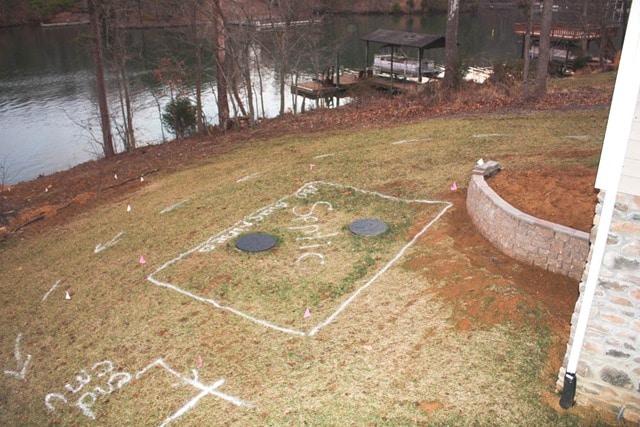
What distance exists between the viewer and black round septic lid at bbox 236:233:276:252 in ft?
30.4

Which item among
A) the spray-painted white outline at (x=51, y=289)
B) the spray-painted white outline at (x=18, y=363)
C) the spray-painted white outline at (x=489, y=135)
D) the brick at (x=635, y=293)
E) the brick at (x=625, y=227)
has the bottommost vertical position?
the spray-painted white outline at (x=18, y=363)

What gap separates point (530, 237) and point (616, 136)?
3244 millimetres

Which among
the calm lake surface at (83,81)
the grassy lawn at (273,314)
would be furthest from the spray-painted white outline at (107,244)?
the calm lake surface at (83,81)

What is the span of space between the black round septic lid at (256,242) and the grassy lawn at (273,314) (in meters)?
0.14

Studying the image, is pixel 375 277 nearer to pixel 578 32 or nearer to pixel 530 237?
pixel 530 237

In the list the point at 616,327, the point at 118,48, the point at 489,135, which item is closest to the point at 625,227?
the point at 616,327

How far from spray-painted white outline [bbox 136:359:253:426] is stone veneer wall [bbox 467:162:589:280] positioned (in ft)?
15.0

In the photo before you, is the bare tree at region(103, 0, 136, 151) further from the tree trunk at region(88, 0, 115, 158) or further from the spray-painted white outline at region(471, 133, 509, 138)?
the spray-painted white outline at region(471, 133, 509, 138)

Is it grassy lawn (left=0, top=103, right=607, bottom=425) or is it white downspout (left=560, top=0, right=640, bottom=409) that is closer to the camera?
white downspout (left=560, top=0, right=640, bottom=409)

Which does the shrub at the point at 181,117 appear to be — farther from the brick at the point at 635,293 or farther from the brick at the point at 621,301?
the brick at the point at 635,293

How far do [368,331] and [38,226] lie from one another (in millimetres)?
9814

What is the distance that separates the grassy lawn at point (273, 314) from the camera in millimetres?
5906

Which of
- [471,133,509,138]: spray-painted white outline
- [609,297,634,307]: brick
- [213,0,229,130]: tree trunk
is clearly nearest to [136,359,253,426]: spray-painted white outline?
[609,297,634,307]: brick

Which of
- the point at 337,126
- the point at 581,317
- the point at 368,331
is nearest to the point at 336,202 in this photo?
the point at 368,331
